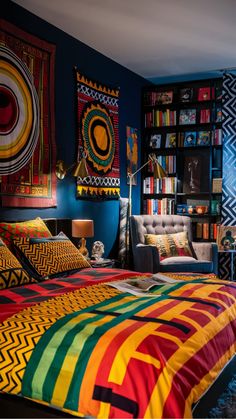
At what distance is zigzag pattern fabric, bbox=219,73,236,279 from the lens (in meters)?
5.76

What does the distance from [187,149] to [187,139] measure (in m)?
0.18

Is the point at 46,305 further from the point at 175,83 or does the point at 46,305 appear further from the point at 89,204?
the point at 175,83

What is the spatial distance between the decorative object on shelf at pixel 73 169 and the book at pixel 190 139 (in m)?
1.99

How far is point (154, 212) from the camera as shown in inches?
247

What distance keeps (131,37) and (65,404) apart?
3.94m

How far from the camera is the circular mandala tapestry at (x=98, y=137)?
5039 millimetres

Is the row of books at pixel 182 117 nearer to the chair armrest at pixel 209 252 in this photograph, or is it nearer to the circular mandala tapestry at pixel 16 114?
the chair armrest at pixel 209 252

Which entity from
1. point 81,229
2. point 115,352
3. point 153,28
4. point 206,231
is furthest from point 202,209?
point 115,352

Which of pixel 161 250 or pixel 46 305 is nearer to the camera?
pixel 46 305

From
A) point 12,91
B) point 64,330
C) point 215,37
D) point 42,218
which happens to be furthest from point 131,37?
point 64,330

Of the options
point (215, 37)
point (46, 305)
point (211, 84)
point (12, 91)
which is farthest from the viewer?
point (211, 84)

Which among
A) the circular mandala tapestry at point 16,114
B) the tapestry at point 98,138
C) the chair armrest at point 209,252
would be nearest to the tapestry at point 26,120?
the circular mandala tapestry at point 16,114

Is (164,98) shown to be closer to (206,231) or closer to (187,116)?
(187,116)

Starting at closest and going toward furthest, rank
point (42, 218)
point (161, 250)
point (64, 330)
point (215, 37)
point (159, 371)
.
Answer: point (159, 371), point (64, 330), point (42, 218), point (215, 37), point (161, 250)
